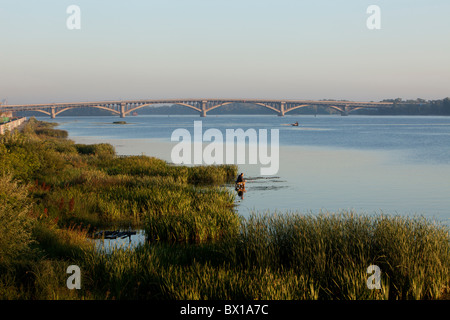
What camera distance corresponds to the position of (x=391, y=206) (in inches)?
1037

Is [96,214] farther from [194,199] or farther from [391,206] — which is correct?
[391,206]

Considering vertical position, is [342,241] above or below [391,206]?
above

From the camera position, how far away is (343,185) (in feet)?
113

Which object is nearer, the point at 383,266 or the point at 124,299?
the point at 124,299

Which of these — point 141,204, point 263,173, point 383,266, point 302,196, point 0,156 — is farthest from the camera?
point 263,173

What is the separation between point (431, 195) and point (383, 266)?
806 inches

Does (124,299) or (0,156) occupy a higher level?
(0,156)

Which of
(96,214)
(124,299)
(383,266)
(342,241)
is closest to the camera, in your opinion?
(124,299)

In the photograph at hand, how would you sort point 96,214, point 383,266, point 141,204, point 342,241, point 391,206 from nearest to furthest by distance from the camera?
point 383,266, point 342,241, point 96,214, point 141,204, point 391,206
